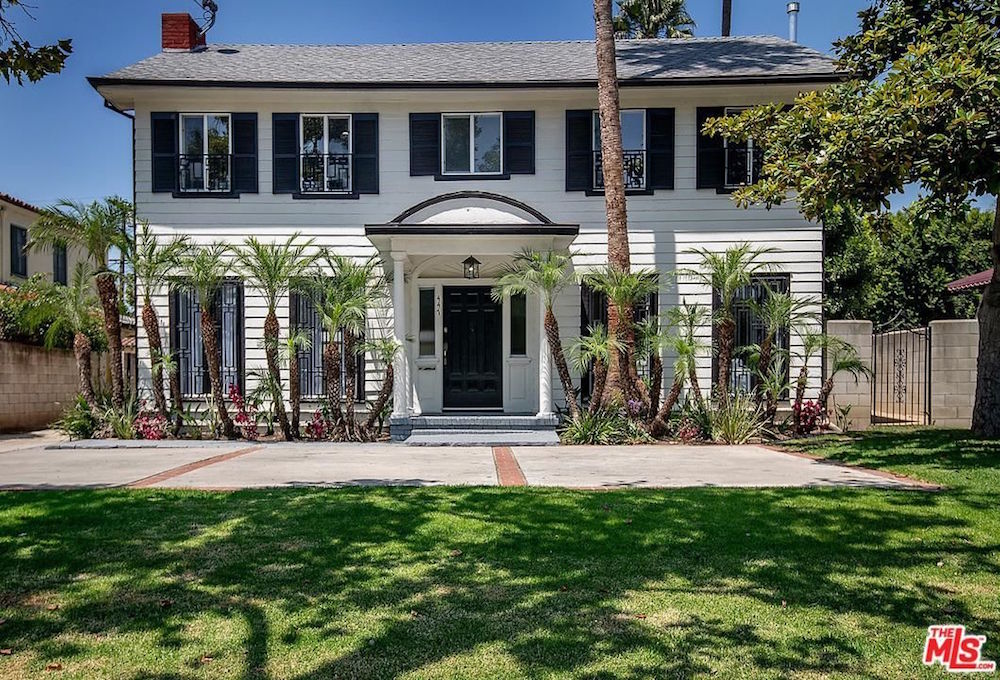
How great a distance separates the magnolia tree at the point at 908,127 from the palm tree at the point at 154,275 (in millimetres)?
9350

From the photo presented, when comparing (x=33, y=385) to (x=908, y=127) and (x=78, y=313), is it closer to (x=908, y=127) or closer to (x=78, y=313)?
(x=78, y=313)

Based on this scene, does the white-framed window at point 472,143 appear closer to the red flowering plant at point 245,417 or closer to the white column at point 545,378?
the white column at point 545,378

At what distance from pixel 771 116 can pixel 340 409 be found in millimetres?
8432

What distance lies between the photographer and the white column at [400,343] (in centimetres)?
1290

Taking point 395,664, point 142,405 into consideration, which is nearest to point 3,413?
point 142,405

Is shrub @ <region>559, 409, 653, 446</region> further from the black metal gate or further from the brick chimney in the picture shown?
the brick chimney

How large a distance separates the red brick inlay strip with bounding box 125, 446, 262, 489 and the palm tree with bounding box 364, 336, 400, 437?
1996 mm

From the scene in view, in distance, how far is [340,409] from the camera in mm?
13125

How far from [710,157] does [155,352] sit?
34.8 feet

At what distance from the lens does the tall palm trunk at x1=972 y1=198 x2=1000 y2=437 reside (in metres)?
11.0

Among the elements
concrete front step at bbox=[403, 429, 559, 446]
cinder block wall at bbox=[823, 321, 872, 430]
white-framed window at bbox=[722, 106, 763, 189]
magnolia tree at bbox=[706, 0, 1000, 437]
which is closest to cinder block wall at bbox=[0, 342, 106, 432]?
concrete front step at bbox=[403, 429, 559, 446]

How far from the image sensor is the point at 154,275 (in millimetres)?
12953

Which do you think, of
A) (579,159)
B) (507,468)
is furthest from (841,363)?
(507,468)

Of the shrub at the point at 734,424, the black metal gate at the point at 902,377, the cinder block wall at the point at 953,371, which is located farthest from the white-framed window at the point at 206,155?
the cinder block wall at the point at 953,371
